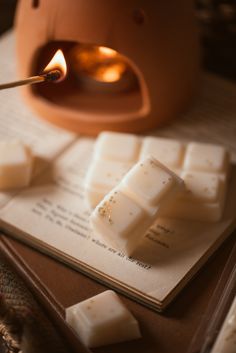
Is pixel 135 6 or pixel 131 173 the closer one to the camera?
pixel 131 173

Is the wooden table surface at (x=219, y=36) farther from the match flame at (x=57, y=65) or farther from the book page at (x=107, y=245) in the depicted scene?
the match flame at (x=57, y=65)

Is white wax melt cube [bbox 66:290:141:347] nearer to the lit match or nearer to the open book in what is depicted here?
the open book

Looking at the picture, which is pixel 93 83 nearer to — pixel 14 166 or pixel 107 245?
pixel 14 166

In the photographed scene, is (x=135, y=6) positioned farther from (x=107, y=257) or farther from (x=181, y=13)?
(x=107, y=257)

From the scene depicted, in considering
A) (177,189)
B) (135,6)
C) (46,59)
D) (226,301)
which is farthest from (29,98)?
(226,301)

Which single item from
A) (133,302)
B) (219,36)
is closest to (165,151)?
(133,302)
